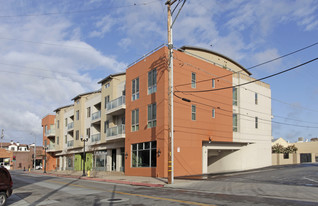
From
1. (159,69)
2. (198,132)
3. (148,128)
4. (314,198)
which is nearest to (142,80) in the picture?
(159,69)

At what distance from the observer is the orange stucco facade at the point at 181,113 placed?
26.4m

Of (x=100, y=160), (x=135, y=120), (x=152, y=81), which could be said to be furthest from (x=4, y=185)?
(x=100, y=160)

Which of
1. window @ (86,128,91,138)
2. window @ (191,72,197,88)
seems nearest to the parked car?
window @ (191,72,197,88)

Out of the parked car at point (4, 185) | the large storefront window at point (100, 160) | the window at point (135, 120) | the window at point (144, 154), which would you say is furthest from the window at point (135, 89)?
the parked car at point (4, 185)

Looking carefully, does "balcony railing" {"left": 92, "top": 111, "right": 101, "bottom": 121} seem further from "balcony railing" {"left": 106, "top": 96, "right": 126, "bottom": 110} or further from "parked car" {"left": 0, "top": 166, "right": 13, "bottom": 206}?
"parked car" {"left": 0, "top": 166, "right": 13, "bottom": 206}

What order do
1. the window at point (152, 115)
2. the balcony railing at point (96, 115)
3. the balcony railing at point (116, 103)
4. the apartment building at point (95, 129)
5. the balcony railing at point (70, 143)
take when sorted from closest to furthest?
1. the window at point (152, 115)
2. the balcony railing at point (116, 103)
3. the apartment building at point (95, 129)
4. the balcony railing at point (96, 115)
5. the balcony railing at point (70, 143)

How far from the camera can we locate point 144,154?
28719 millimetres

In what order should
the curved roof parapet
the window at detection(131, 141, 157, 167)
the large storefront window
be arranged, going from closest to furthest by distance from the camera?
the window at detection(131, 141, 157, 167)
the curved roof parapet
the large storefront window

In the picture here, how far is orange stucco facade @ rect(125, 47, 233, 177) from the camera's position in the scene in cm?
2639

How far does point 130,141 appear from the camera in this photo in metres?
31.0

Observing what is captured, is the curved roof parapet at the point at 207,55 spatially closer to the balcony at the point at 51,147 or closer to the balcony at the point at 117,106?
the balcony at the point at 117,106

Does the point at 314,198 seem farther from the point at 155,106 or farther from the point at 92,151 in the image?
the point at 92,151

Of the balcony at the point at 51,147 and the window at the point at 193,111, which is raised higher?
the window at the point at 193,111

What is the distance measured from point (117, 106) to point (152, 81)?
7319 mm
